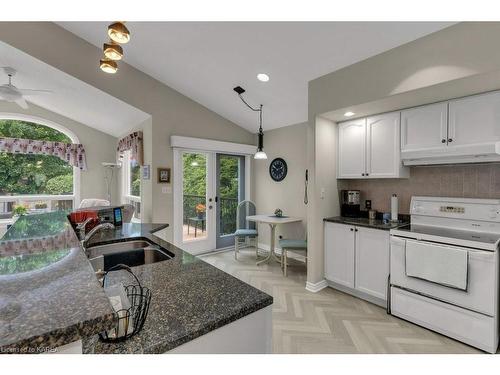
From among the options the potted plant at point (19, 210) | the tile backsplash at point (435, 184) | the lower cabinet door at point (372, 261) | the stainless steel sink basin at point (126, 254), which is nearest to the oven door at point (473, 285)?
the lower cabinet door at point (372, 261)

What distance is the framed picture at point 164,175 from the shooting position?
391 centimetres

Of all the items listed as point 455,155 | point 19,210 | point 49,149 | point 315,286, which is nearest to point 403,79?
point 455,155

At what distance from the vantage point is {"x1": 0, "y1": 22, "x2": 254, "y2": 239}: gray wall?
286 cm

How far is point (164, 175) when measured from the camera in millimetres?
3947

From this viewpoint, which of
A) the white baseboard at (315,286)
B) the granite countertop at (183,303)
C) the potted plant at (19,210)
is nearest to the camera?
the granite countertop at (183,303)

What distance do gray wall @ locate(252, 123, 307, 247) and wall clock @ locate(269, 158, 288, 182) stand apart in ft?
0.23

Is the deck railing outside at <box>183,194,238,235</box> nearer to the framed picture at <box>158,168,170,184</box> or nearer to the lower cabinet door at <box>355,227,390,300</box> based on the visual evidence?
the framed picture at <box>158,168,170,184</box>

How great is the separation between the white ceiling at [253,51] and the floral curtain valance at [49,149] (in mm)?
3036

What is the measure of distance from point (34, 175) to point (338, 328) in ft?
20.8

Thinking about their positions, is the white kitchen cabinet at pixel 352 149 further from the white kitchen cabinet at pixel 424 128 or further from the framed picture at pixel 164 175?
the framed picture at pixel 164 175

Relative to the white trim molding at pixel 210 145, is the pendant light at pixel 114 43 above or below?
above
